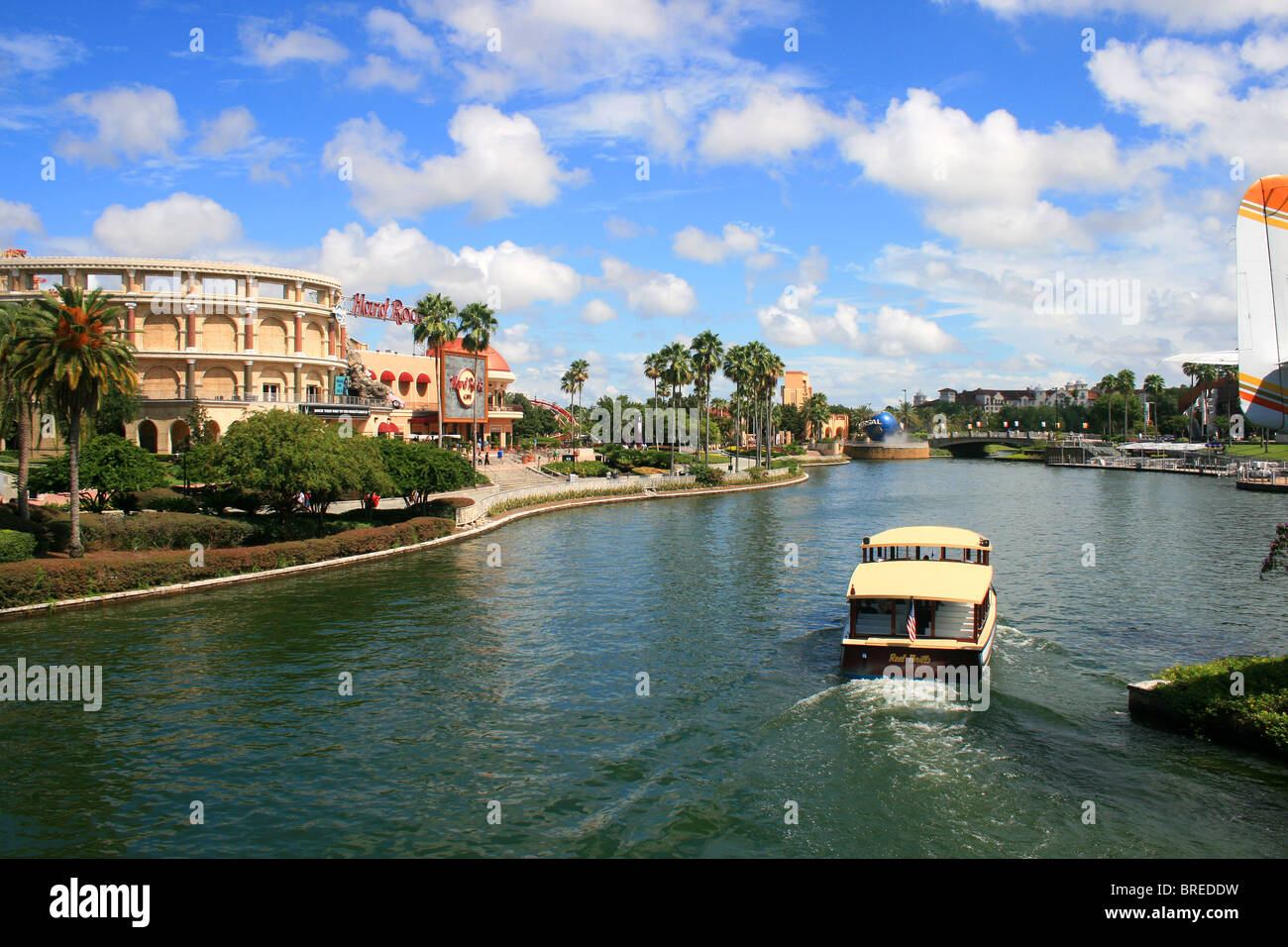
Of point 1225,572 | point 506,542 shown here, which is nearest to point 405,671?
point 506,542

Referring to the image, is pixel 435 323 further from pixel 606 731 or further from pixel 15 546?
pixel 606 731

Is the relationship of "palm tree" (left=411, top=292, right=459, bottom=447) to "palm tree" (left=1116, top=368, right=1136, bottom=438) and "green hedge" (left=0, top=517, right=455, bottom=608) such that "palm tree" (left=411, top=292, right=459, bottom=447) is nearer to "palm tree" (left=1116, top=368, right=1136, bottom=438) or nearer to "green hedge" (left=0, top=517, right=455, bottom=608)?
"green hedge" (left=0, top=517, right=455, bottom=608)

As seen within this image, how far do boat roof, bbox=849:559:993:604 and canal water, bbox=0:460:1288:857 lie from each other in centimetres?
281

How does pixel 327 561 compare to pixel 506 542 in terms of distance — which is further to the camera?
pixel 506 542

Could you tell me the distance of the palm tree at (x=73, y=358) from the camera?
3444cm

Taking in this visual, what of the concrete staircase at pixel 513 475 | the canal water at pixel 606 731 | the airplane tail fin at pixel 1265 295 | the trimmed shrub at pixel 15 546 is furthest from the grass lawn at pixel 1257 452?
the trimmed shrub at pixel 15 546

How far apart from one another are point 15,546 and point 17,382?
788 centimetres

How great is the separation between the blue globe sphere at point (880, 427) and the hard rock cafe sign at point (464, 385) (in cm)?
12067

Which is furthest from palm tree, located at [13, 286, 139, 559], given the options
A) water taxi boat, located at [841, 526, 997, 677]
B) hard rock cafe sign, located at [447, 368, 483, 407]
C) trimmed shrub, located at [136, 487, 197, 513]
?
hard rock cafe sign, located at [447, 368, 483, 407]

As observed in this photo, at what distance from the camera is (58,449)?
66.6 metres

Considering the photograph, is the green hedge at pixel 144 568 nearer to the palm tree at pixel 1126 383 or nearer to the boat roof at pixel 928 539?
the boat roof at pixel 928 539

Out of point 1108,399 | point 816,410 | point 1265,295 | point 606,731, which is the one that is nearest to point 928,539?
point 606,731

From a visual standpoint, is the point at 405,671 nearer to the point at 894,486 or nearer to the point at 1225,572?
the point at 1225,572
